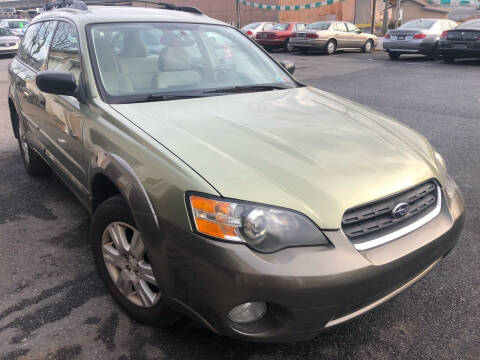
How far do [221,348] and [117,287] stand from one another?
69 cm

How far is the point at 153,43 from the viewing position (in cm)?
324

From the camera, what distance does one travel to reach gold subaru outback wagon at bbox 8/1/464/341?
5.98ft

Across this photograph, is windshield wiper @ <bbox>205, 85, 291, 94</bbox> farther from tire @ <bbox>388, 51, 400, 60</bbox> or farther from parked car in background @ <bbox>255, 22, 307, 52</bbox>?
parked car in background @ <bbox>255, 22, 307, 52</bbox>

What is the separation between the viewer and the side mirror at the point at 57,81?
107 inches

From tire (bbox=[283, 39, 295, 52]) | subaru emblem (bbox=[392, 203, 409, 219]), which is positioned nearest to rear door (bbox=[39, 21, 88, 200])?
subaru emblem (bbox=[392, 203, 409, 219])

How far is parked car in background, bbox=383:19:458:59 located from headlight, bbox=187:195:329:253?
1520 centimetres

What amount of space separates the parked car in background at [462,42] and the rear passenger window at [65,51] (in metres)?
13.3

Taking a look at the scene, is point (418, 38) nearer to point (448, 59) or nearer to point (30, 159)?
point (448, 59)

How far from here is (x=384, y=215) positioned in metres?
2.06

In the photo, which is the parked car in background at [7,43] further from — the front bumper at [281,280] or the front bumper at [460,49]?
the front bumper at [281,280]

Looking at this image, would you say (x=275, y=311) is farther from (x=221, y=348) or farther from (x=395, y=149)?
(x=395, y=149)

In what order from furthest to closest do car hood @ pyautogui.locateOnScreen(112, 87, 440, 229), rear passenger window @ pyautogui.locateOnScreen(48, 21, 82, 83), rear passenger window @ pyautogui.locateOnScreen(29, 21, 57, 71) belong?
rear passenger window @ pyautogui.locateOnScreen(29, 21, 57, 71) → rear passenger window @ pyautogui.locateOnScreen(48, 21, 82, 83) → car hood @ pyautogui.locateOnScreen(112, 87, 440, 229)

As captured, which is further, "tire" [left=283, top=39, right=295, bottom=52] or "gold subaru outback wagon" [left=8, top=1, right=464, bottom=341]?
"tire" [left=283, top=39, right=295, bottom=52]

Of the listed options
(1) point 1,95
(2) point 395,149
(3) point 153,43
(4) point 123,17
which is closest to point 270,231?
(2) point 395,149
